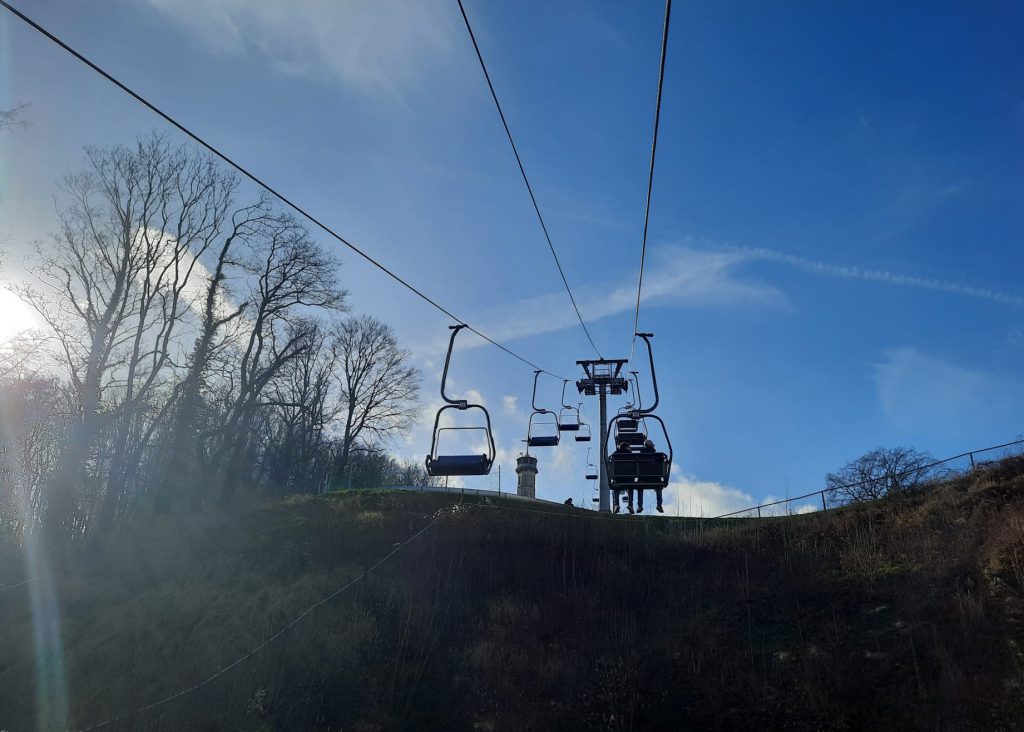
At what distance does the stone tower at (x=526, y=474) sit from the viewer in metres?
50.5

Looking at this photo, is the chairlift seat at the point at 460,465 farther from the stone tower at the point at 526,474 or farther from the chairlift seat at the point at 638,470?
the stone tower at the point at 526,474

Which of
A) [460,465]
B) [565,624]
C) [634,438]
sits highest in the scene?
[634,438]

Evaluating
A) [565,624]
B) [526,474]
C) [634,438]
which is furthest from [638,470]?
[526,474]

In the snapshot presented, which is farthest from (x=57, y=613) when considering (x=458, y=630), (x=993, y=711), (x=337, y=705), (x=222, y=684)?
(x=993, y=711)

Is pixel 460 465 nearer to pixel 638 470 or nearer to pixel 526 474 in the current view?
pixel 638 470

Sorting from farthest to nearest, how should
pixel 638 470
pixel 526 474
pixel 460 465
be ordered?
pixel 526 474
pixel 638 470
pixel 460 465

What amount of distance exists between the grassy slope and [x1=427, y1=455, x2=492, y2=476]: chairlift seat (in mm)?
7546

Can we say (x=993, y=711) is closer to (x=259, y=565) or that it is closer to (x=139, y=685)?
(x=139, y=685)

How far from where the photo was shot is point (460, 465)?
16.5 m

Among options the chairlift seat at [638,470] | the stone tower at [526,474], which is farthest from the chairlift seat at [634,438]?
the stone tower at [526,474]

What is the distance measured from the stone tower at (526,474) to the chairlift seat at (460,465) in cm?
3409

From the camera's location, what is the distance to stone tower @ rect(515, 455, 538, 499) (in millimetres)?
50481

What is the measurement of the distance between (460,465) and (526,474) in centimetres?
3521

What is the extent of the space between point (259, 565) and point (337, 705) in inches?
405
